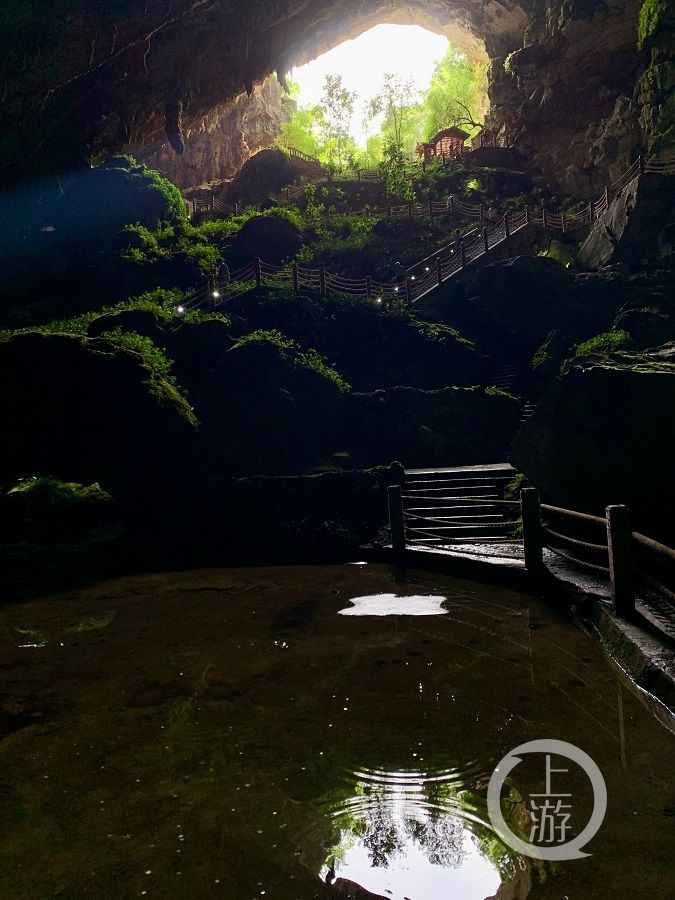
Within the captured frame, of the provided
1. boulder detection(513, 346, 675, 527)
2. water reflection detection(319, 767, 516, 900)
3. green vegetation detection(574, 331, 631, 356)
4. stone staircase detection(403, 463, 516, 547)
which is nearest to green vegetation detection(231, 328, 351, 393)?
stone staircase detection(403, 463, 516, 547)

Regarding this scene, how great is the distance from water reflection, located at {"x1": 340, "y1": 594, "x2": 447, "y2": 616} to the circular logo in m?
3.80

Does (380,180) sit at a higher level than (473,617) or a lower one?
higher

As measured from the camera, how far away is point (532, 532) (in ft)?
28.1

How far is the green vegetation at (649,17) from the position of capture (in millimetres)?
28680

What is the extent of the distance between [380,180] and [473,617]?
36600 mm

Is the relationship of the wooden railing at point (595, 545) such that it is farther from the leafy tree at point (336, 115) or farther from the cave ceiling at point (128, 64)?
the leafy tree at point (336, 115)

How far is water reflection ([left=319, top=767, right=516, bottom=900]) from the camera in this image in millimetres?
2896

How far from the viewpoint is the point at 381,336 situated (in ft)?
70.6

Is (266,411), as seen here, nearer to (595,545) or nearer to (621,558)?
→ (595,545)

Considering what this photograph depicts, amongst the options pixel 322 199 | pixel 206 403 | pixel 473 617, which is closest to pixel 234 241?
pixel 322 199

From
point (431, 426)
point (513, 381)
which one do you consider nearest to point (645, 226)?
point (513, 381)

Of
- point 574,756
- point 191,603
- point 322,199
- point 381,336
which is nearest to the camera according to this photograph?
point 574,756

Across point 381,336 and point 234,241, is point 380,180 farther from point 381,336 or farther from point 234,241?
point 381,336

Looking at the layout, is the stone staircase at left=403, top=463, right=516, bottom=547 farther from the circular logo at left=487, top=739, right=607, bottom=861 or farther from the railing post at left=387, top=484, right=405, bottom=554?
the circular logo at left=487, top=739, right=607, bottom=861
